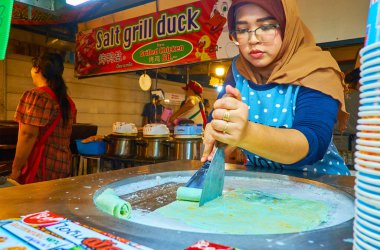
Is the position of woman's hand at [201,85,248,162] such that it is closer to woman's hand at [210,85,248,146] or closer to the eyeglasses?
woman's hand at [210,85,248,146]

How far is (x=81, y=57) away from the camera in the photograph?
18.2ft

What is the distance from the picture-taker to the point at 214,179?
0.98 metres

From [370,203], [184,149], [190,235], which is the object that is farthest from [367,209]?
[184,149]

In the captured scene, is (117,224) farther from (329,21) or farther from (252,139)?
(329,21)

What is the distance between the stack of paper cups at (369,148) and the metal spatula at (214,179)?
55 cm

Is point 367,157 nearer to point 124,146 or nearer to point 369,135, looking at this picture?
point 369,135

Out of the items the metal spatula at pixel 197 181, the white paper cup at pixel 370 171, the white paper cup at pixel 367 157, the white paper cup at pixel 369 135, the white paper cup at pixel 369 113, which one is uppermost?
the white paper cup at pixel 369 113

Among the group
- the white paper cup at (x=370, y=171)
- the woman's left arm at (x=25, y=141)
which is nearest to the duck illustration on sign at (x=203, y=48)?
the woman's left arm at (x=25, y=141)

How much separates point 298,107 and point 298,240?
2.52 feet

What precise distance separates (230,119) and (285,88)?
62 centimetres

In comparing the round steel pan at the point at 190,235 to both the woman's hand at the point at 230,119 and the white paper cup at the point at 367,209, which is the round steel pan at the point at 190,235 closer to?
the white paper cup at the point at 367,209

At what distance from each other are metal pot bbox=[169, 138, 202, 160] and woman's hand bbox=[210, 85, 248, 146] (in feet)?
8.42

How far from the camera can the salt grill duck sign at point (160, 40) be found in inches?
147

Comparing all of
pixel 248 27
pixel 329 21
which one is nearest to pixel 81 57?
pixel 329 21
